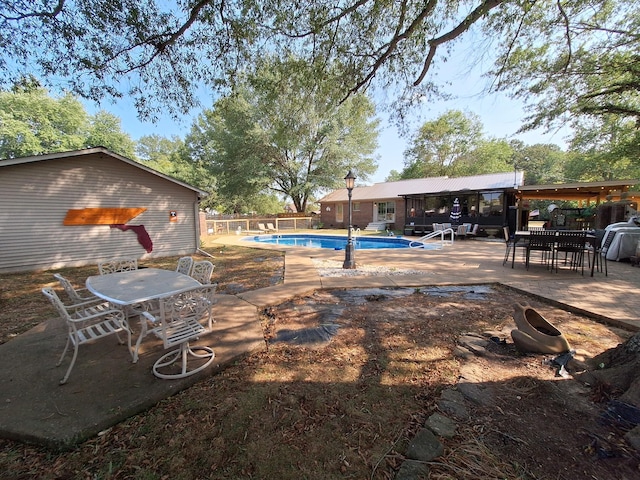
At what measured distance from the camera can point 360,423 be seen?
188 cm

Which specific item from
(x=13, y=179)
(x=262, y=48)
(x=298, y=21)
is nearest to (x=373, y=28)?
(x=298, y=21)

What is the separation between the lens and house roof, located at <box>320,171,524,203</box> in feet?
49.2

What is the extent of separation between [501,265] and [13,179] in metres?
13.2

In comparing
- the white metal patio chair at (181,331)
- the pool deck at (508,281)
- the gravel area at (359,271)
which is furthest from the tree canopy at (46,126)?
the white metal patio chair at (181,331)

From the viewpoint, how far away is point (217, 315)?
3758 millimetres

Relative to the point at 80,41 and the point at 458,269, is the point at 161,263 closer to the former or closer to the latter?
the point at 80,41

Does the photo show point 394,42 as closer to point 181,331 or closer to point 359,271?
point 359,271

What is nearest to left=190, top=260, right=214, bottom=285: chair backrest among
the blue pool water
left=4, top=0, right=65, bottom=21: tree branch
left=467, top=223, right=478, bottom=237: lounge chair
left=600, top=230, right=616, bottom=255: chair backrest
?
left=4, top=0, right=65, bottom=21: tree branch

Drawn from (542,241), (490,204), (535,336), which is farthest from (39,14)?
(490,204)

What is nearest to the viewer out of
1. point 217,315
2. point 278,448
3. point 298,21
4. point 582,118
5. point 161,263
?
point 278,448

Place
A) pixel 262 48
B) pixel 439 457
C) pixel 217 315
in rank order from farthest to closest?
pixel 262 48 < pixel 217 315 < pixel 439 457

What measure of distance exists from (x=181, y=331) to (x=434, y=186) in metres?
18.9

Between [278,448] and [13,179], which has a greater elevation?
[13,179]

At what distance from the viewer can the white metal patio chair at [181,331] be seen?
233 centimetres
